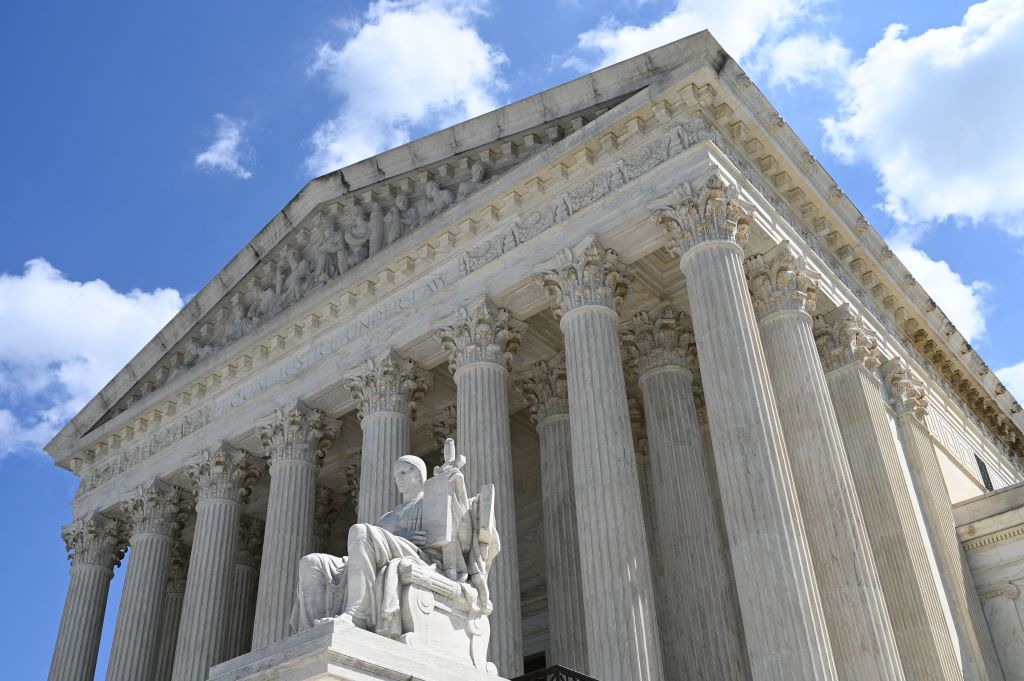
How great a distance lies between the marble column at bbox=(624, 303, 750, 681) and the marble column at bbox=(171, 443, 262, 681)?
10.7 m

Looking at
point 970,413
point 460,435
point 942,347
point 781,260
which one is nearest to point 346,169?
point 460,435

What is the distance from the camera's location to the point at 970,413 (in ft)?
93.9

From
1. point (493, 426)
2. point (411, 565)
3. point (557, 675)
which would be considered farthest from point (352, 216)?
point (411, 565)

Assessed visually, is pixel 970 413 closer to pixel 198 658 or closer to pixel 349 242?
pixel 349 242

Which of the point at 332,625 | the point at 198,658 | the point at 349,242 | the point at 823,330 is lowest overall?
the point at 332,625

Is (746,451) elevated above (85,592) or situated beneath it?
situated beneath

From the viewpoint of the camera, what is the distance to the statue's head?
11.3 meters

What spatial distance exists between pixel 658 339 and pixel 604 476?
5.96m

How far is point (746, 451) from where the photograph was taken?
15.7m

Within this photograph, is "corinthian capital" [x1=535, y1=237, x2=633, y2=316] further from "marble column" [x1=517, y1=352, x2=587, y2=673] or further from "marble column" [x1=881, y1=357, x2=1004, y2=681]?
"marble column" [x1=881, y1=357, x2=1004, y2=681]

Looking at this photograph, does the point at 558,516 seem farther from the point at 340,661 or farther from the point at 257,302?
the point at 340,661

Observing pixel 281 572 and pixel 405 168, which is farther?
pixel 405 168

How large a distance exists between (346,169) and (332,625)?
63.8 feet

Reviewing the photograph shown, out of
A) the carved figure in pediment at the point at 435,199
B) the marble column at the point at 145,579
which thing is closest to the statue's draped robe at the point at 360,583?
the carved figure in pediment at the point at 435,199
